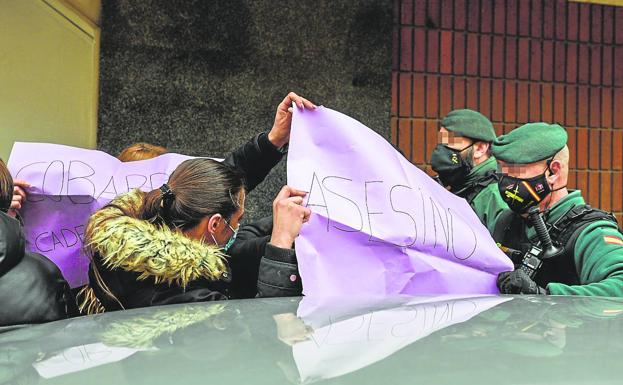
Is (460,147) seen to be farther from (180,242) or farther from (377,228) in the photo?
(180,242)

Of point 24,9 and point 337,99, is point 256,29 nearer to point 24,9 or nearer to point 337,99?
point 337,99

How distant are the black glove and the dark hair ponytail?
88 cm

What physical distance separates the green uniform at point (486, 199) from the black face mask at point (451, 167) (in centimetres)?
4

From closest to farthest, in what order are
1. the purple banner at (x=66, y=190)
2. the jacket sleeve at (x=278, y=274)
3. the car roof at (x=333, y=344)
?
the car roof at (x=333, y=344), the jacket sleeve at (x=278, y=274), the purple banner at (x=66, y=190)

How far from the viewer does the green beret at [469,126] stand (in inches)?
174

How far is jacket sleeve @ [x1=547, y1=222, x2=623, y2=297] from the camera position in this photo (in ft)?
8.18

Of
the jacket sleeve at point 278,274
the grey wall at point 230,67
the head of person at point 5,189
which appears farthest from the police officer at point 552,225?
the grey wall at point 230,67

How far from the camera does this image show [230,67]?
581 centimetres

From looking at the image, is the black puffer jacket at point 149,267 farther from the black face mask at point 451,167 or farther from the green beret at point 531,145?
the black face mask at point 451,167

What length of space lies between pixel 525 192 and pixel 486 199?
0.83 meters

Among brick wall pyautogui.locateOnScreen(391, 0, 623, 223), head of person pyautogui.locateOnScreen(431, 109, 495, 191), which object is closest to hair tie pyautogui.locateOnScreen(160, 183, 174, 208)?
head of person pyautogui.locateOnScreen(431, 109, 495, 191)

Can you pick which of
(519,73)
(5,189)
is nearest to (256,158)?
(5,189)

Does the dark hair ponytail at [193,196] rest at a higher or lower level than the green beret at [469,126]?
lower

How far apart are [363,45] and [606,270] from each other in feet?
12.2
